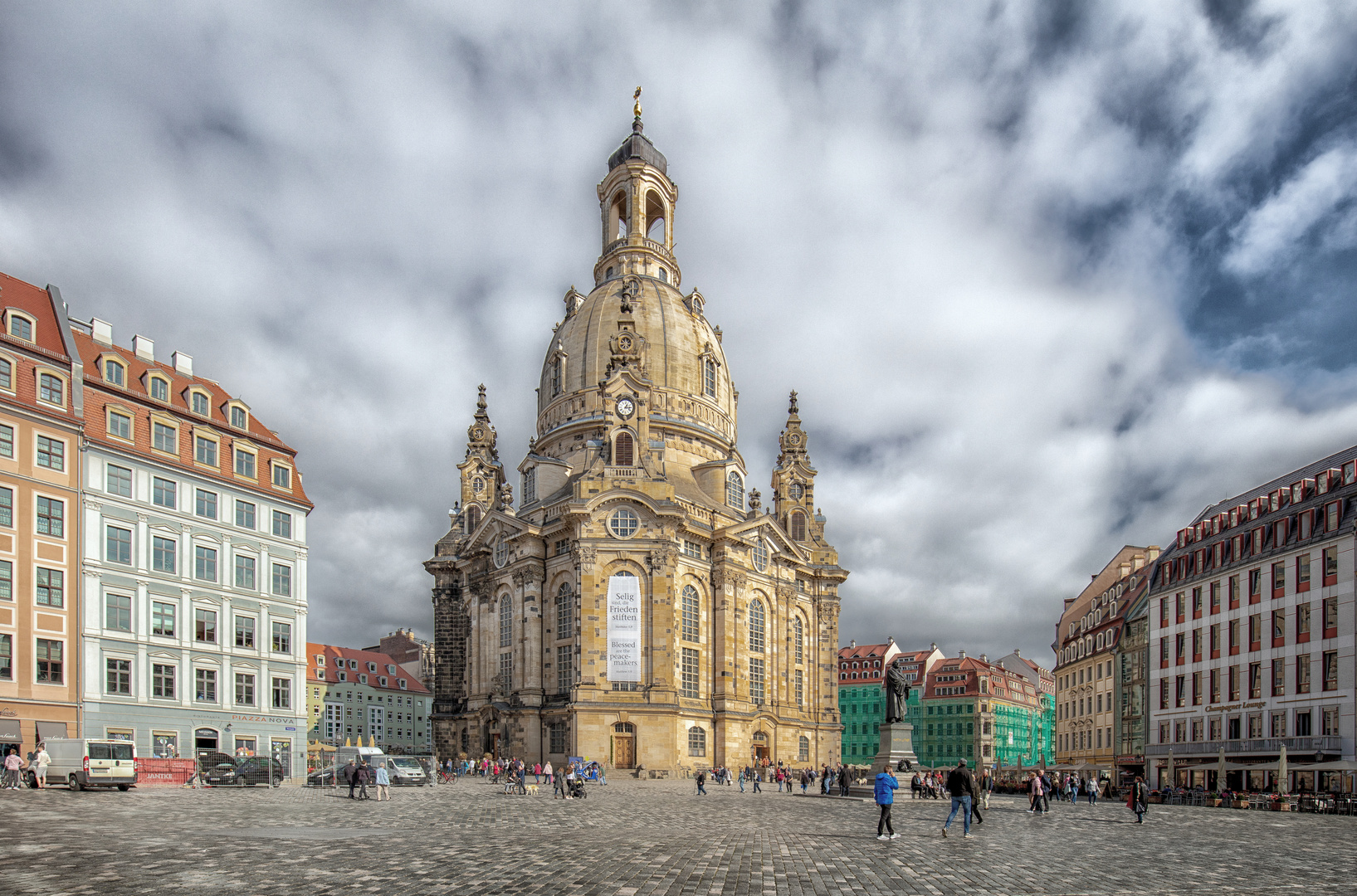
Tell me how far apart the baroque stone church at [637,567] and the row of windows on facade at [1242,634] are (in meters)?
27.2

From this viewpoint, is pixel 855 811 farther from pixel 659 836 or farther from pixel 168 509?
pixel 168 509

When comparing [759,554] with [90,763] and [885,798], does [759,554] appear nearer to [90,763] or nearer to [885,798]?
[90,763]

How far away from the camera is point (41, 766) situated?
35969 mm

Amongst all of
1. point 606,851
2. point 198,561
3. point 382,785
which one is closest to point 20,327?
point 198,561

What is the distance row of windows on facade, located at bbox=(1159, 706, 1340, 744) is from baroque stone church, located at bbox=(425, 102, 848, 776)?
2642 centimetres

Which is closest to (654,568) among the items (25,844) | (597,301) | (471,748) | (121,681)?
(471,748)

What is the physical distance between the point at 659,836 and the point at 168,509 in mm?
32993

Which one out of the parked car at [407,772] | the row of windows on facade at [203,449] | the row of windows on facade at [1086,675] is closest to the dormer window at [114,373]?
the row of windows on facade at [203,449]

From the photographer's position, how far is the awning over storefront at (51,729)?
40.2 m

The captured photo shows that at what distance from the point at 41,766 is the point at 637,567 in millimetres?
38374

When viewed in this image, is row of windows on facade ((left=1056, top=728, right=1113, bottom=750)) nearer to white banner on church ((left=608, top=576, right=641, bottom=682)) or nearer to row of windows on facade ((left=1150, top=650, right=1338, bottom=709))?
row of windows on facade ((left=1150, top=650, right=1338, bottom=709))

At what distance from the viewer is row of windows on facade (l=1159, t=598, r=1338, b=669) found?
170 feet

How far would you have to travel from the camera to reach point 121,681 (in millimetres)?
43625

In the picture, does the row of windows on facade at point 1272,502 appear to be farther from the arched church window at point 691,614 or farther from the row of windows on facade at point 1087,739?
the arched church window at point 691,614
